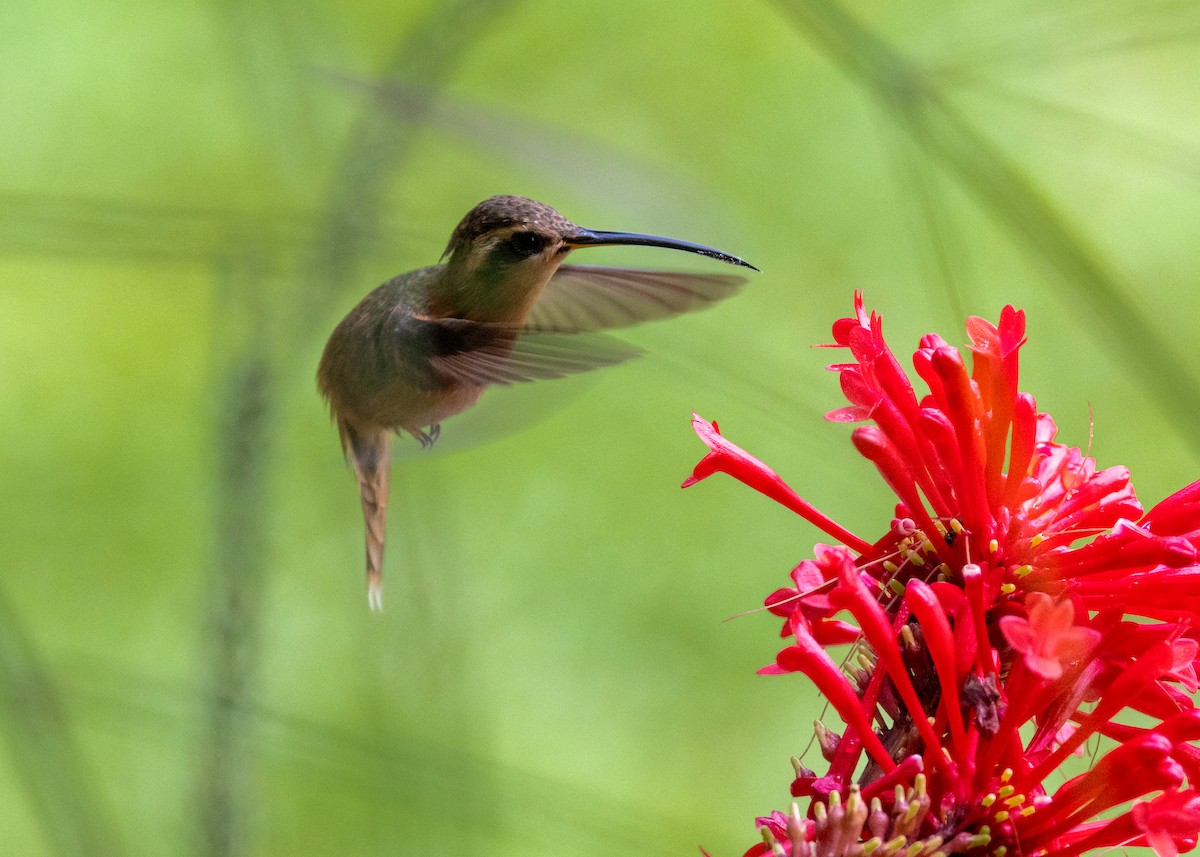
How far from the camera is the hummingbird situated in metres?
1.80

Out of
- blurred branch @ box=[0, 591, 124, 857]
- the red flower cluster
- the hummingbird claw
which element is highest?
the hummingbird claw

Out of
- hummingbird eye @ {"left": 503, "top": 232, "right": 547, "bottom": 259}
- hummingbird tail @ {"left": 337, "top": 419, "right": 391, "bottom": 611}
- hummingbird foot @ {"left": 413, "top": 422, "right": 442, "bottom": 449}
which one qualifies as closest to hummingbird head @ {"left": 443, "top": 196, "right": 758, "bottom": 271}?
hummingbird eye @ {"left": 503, "top": 232, "right": 547, "bottom": 259}

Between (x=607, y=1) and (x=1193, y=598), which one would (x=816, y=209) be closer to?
(x=607, y=1)

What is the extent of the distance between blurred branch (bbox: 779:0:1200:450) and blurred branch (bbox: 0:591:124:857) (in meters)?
1.74

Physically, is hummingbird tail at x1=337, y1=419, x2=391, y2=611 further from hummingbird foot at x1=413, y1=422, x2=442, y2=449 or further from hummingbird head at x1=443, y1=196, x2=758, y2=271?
hummingbird head at x1=443, y1=196, x2=758, y2=271

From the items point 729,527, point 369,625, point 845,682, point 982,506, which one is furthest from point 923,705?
point 729,527

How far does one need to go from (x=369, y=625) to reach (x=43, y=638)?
1.20 m

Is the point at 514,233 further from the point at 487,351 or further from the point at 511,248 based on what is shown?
the point at 487,351

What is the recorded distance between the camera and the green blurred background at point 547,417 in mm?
2846

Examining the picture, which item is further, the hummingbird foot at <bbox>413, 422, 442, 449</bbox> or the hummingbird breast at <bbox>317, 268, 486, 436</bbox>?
the hummingbird foot at <bbox>413, 422, 442, 449</bbox>

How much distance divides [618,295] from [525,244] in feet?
0.65

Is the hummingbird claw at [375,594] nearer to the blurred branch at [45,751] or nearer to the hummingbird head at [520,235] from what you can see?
the blurred branch at [45,751]

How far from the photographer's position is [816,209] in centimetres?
386

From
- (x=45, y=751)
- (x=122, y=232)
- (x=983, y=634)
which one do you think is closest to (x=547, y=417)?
(x=122, y=232)
